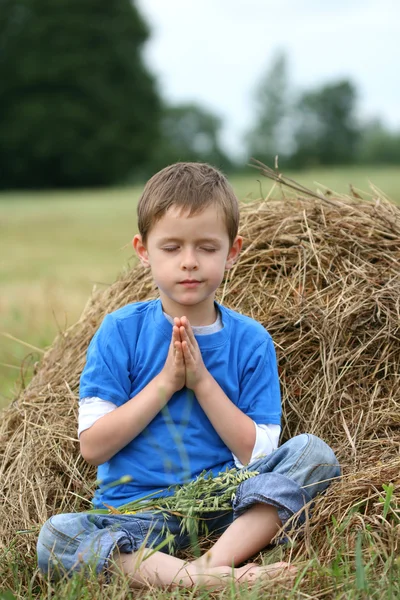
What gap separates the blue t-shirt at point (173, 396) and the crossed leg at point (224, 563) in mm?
242

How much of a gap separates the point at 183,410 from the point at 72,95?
127ft

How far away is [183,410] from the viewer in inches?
102

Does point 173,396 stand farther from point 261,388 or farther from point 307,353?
point 307,353

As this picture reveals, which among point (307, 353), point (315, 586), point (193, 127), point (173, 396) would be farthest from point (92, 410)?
point (193, 127)

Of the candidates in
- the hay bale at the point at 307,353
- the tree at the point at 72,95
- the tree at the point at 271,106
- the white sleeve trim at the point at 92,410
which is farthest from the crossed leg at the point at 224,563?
the tree at the point at 271,106

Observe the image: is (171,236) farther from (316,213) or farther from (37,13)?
(37,13)

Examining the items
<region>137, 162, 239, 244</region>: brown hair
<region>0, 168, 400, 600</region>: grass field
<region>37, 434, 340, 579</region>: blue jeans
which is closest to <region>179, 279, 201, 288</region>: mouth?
<region>137, 162, 239, 244</region>: brown hair

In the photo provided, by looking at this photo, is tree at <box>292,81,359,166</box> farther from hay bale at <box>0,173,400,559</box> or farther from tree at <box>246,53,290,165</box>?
hay bale at <box>0,173,400,559</box>

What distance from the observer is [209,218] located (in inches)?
97.0

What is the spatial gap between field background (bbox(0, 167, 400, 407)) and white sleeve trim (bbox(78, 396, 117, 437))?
3.55 ft

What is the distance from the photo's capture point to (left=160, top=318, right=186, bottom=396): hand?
7.98ft

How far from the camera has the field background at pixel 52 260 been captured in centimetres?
521

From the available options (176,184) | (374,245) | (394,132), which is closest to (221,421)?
(176,184)

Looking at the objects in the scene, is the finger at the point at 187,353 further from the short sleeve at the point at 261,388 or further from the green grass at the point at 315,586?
the green grass at the point at 315,586
